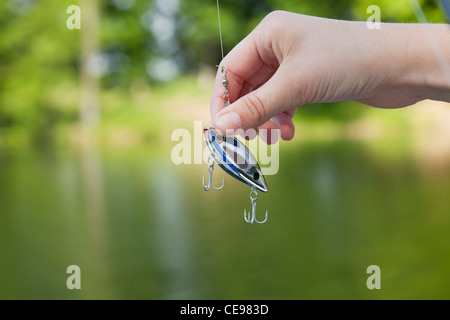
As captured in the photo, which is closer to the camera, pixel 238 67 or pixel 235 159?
pixel 235 159

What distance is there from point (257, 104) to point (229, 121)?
46 mm

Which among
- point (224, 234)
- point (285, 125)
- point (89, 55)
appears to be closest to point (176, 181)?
point (224, 234)

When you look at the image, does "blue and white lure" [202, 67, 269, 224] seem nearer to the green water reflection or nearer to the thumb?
the thumb

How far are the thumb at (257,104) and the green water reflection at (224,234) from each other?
651 centimetres

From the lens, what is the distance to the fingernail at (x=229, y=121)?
0.80m

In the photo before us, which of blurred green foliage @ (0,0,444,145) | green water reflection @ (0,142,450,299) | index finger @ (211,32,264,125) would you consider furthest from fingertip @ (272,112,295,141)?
blurred green foliage @ (0,0,444,145)

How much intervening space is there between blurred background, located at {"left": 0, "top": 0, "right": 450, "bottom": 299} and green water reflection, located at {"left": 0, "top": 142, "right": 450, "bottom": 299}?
0.10 ft

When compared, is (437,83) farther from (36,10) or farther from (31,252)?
(36,10)

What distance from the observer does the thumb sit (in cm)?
80

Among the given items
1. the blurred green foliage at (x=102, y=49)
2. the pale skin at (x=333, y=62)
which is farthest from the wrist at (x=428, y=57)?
the blurred green foliage at (x=102, y=49)

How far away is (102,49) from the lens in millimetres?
16828

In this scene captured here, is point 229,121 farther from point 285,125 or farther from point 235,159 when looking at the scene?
point 285,125

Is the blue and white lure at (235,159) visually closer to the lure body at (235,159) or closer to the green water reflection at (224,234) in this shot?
the lure body at (235,159)

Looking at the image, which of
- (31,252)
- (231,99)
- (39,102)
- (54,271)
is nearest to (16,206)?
(31,252)
